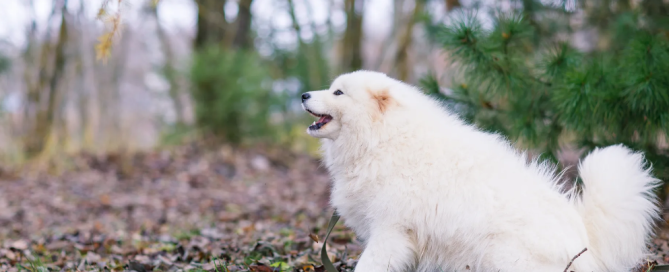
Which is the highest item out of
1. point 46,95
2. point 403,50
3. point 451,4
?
point 451,4

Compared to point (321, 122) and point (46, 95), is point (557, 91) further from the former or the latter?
point (46, 95)

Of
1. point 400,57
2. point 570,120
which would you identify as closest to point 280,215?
point 570,120

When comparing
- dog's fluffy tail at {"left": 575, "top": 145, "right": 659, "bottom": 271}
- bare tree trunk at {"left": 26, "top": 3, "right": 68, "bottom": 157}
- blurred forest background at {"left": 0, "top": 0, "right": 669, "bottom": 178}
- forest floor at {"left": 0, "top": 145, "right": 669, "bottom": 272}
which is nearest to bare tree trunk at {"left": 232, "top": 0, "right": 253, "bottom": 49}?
blurred forest background at {"left": 0, "top": 0, "right": 669, "bottom": 178}

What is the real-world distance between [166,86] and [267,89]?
230cm

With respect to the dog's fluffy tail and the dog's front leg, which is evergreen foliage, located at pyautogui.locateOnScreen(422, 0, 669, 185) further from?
the dog's front leg

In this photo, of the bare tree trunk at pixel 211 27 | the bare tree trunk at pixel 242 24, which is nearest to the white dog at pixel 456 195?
the bare tree trunk at pixel 242 24

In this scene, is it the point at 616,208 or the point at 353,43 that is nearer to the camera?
the point at 616,208

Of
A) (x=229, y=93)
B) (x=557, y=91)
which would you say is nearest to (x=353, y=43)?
(x=229, y=93)

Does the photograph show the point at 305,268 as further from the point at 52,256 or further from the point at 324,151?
the point at 52,256

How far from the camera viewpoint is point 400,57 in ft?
47.1

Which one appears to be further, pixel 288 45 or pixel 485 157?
pixel 288 45

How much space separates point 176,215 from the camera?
286 inches

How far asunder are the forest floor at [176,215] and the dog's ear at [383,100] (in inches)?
40.8

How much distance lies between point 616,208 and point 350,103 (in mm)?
1678
